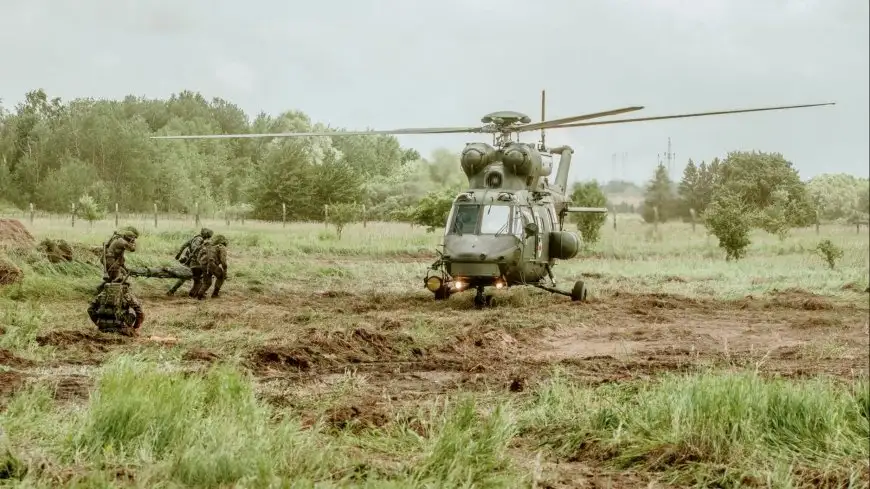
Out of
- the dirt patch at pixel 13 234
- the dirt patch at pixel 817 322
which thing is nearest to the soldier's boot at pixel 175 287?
the dirt patch at pixel 13 234

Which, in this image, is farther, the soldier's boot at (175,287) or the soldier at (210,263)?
the soldier's boot at (175,287)

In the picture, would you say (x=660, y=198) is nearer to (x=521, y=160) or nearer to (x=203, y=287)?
(x=521, y=160)

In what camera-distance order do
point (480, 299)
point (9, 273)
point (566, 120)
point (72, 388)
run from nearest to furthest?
1. point (72, 388)
2. point (9, 273)
3. point (566, 120)
4. point (480, 299)

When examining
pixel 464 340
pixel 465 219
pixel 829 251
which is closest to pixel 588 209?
pixel 465 219

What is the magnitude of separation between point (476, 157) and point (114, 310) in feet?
18.0

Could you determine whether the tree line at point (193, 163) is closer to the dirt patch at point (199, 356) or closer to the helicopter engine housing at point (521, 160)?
the helicopter engine housing at point (521, 160)

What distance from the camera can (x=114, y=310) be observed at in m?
8.73

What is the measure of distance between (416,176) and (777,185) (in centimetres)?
752

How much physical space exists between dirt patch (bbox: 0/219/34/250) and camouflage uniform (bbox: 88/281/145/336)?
11.4 ft

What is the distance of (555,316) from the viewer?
11.5 metres

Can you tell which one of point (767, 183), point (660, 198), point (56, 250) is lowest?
point (56, 250)

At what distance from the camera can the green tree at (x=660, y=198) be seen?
9047mm

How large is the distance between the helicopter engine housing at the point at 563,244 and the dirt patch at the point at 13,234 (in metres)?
6.69

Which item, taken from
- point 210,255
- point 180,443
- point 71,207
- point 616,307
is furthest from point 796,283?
point 180,443
